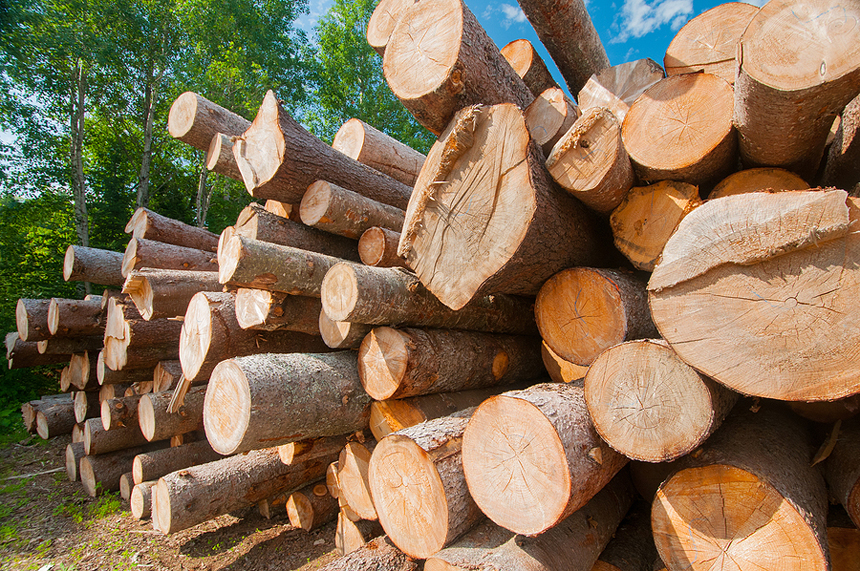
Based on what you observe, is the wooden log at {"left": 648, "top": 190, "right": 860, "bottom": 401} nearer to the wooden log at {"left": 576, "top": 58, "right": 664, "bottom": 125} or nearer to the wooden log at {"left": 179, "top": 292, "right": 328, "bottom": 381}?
the wooden log at {"left": 576, "top": 58, "right": 664, "bottom": 125}

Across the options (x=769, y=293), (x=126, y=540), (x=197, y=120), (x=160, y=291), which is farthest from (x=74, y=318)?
(x=769, y=293)

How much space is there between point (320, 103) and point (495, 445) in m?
17.5

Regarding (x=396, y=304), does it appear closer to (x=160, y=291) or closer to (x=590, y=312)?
(x=590, y=312)

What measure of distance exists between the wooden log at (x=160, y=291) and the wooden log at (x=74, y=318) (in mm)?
2152

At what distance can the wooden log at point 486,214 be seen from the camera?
194 centimetres

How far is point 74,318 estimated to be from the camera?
5316 mm

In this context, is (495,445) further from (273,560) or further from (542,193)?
(273,560)

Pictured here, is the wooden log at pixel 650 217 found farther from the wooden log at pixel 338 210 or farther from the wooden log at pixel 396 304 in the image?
the wooden log at pixel 338 210

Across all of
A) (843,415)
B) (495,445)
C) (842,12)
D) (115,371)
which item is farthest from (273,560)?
(842,12)

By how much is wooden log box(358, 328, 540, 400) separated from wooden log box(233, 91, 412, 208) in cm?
142

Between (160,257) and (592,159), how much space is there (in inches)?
199

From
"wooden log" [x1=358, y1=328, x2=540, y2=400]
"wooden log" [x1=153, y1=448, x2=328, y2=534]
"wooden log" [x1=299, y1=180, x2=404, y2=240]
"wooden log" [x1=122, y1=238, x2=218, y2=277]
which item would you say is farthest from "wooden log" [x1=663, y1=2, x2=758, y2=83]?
"wooden log" [x1=122, y1=238, x2=218, y2=277]

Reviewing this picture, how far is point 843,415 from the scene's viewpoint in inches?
78.1

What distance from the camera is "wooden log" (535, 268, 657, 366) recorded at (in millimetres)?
2045
